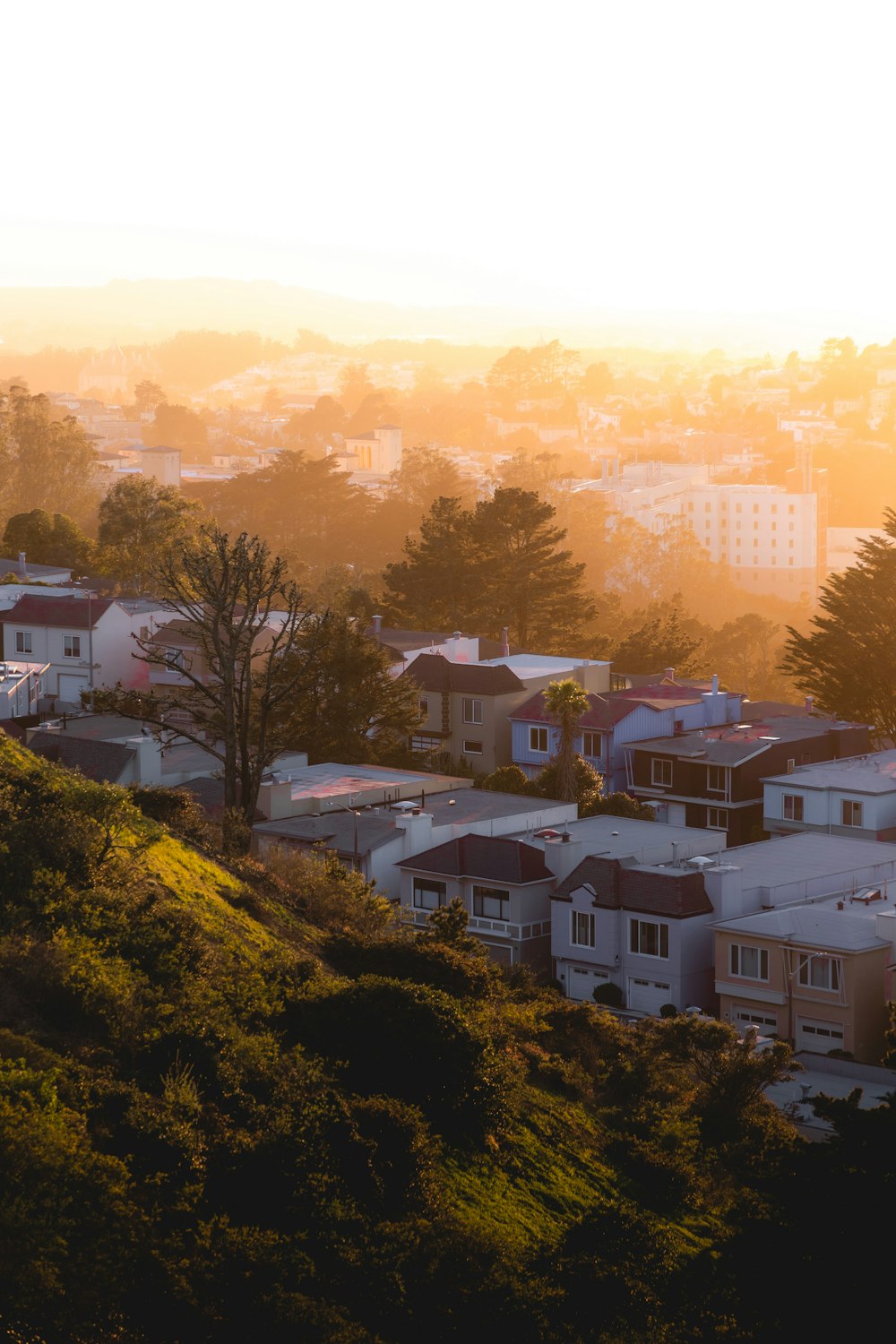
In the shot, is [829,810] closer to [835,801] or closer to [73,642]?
[835,801]

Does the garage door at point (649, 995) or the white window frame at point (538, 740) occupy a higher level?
the white window frame at point (538, 740)

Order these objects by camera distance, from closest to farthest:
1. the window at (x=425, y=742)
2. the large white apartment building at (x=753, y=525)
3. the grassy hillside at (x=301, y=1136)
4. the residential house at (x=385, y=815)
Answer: the grassy hillside at (x=301, y=1136), the residential house at (x=385, y=815), the window at (x=425, y=742), the large white apartment building at (x=753, y=525)

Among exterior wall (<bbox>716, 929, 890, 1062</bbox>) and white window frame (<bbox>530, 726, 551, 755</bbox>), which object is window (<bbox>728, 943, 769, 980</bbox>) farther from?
white window frame (<bbox>530, 726, 551, 755</bbox>)

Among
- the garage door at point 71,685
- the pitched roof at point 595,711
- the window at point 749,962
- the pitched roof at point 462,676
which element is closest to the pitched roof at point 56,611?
the garage door at point 71,685

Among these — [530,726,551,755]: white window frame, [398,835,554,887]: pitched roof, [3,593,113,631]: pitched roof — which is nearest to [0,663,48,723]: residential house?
[3,593,113,631]: pitched roof

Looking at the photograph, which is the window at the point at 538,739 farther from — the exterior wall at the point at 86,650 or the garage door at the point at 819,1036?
the garage door at the point at 819,1036

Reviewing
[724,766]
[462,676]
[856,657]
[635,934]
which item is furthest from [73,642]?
[635,934]
